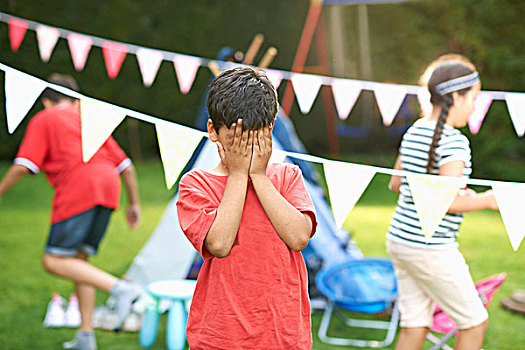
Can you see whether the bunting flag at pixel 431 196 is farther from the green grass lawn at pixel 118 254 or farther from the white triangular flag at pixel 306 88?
the white triangular flag at pixel 306 88

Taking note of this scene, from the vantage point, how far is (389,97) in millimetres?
4074

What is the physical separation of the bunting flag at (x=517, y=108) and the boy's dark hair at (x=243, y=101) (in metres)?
2.20

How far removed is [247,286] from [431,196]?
0.88 meters

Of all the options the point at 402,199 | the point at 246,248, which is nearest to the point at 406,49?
the point at 402,199

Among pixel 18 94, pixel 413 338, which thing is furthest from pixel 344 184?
pixel 18 94

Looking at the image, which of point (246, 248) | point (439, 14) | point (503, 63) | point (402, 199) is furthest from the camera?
point (439, 14)

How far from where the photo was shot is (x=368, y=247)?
18.9 ft

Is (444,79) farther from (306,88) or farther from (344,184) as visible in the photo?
(306,88)

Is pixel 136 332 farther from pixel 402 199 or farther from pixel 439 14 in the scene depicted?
pixel 439 14

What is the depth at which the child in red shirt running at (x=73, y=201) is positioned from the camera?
3.32 meters

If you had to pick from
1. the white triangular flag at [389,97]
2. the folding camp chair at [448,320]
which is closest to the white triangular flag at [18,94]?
the folding camp chair at [448,320]

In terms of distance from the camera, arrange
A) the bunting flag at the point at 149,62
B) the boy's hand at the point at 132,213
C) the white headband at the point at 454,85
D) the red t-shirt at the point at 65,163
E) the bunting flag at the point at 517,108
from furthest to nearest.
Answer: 1. the bunting flag at the point at 149,62
2. the boy's hand at the point at 132,213
3. the bunting flag at the point at 517,108
4. the red t-shirt at the point at 65,163
5. the white headband at the point at 454,85

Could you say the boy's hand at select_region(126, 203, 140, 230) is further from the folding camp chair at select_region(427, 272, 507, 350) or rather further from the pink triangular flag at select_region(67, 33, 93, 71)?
the folding camp chair at select_region(427, 272, 507, 350)

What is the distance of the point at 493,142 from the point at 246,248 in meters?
7.73
